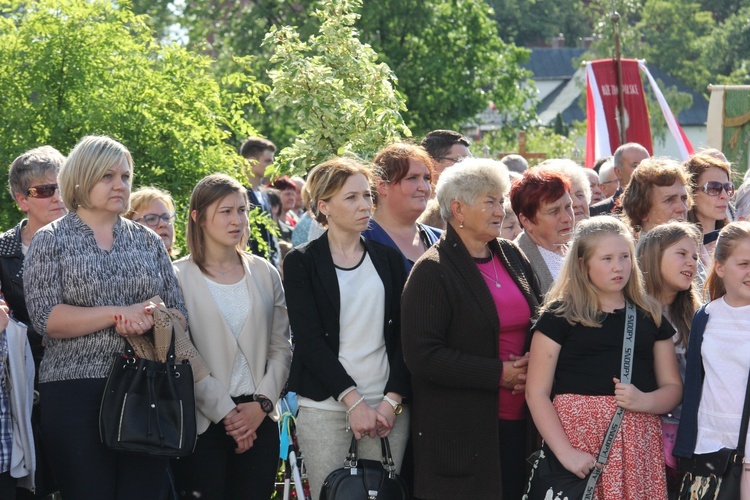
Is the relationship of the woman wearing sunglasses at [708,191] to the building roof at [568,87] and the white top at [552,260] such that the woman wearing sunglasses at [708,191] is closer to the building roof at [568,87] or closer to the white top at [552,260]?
the white top at [552,260]

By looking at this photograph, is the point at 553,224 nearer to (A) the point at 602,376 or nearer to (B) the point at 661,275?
(B) the point at 661,275

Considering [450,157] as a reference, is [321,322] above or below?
below

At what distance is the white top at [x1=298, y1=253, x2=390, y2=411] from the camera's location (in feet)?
16.9

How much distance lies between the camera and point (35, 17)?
6.98 metres

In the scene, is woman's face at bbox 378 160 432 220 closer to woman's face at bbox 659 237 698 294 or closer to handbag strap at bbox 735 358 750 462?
woman's face at bbox 659 237 698 294

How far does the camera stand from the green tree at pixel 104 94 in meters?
6.93

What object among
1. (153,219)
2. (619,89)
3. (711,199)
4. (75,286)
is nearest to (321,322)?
(75,286)

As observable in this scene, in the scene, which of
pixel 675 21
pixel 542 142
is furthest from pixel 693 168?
pixel 675 21

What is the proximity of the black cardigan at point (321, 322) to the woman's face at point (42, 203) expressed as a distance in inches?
51.7

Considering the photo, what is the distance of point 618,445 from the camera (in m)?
4.84

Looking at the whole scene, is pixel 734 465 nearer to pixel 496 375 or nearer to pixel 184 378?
pixel 496 375

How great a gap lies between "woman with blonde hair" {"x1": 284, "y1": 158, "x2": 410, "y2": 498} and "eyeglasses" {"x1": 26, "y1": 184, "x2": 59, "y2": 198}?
1356 millimetres

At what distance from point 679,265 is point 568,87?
8294cm

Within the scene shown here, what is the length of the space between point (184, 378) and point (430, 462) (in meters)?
1.19
